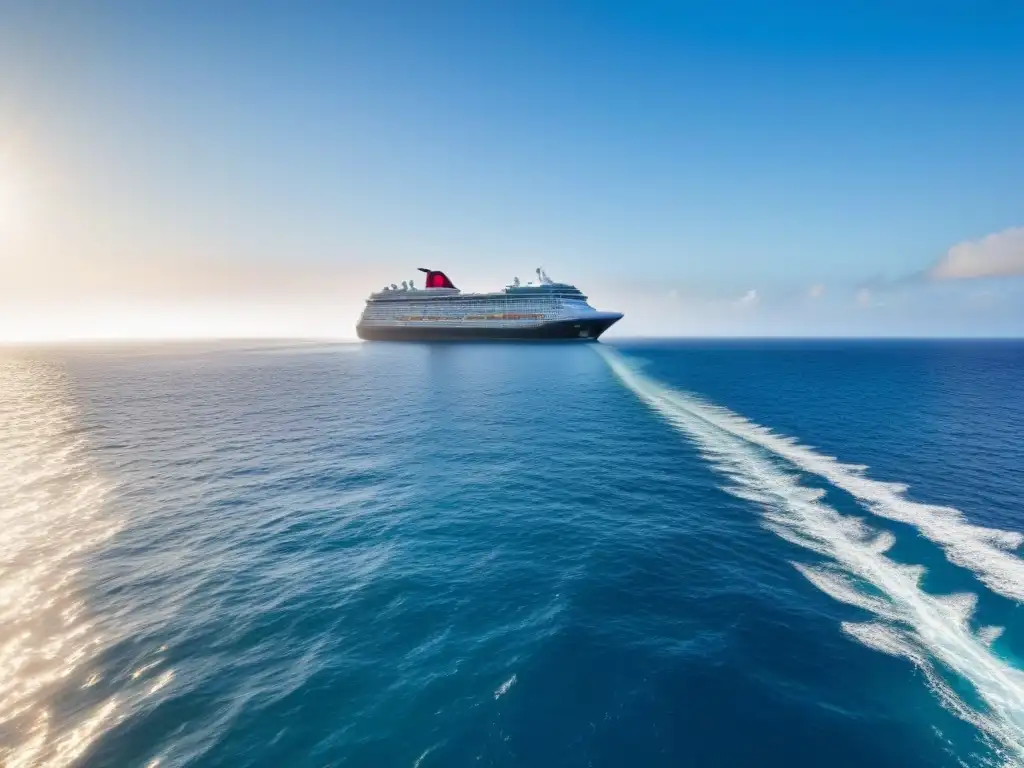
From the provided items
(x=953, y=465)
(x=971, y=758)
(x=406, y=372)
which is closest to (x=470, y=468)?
(x=971, y=758)

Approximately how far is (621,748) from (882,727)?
810 centimetres

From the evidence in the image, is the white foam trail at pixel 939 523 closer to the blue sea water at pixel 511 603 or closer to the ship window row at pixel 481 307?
the blue sea water at pixel 511 603

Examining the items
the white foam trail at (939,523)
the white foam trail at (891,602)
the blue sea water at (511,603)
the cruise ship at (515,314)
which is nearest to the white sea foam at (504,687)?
the blue sea water at (511,603)

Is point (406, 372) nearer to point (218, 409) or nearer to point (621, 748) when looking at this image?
point (218, 409)

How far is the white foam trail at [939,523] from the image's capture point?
20609mm

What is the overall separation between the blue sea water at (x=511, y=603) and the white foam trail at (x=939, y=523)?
0.20 metres

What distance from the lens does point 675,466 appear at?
120ft

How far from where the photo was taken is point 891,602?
18.6 m

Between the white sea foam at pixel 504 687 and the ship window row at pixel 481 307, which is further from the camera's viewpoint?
the ship window row at pixel 481 307

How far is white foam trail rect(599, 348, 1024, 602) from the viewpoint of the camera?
811 inches

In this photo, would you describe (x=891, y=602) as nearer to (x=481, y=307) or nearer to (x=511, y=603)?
(x=511, y=603)

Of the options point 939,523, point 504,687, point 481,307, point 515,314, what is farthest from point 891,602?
point 481,307

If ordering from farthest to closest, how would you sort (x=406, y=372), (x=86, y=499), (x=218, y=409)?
(x=406, y=372) < (x=218, y=409) < (x=86, y=499)

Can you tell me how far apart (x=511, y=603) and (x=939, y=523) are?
87.9ft
